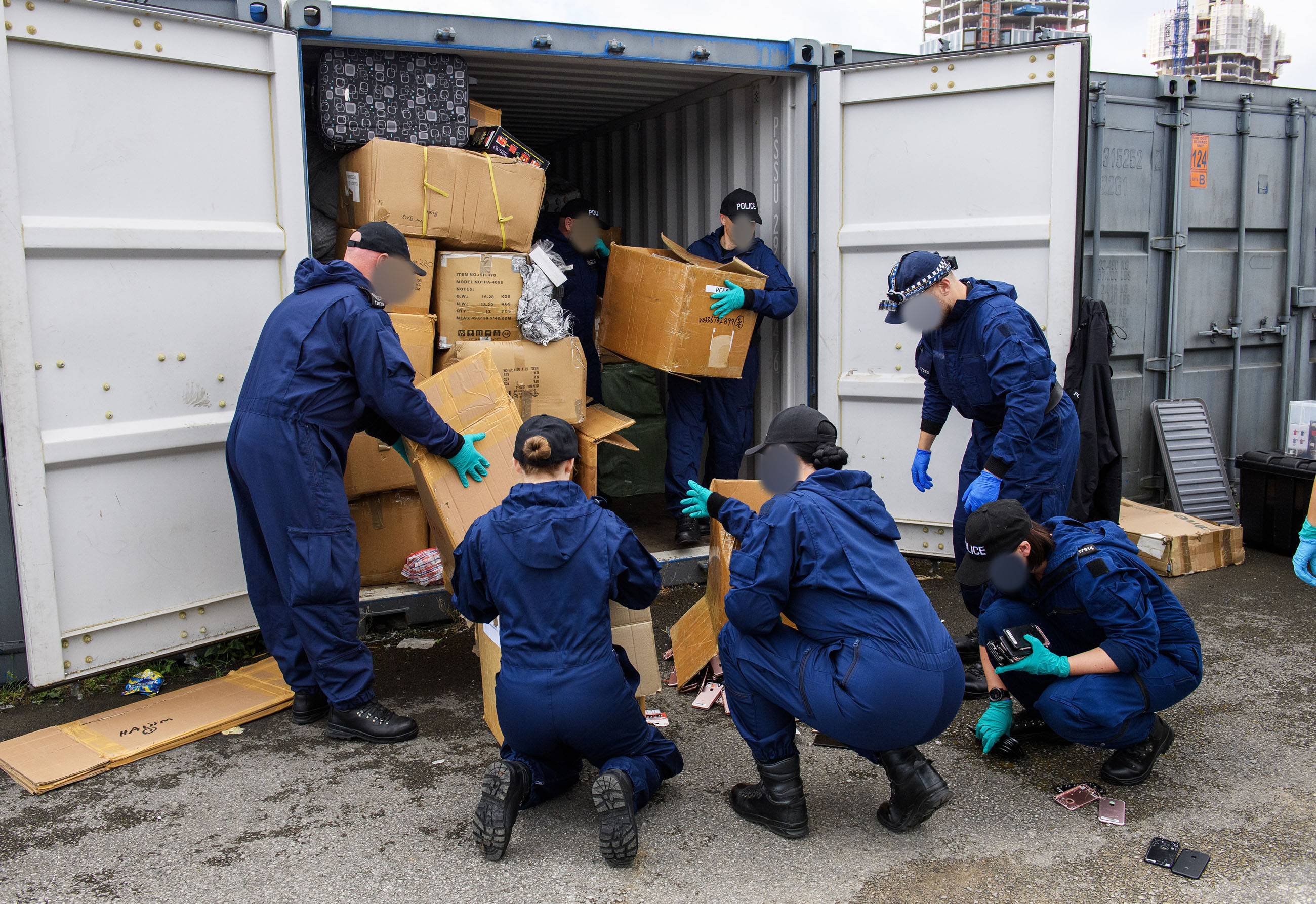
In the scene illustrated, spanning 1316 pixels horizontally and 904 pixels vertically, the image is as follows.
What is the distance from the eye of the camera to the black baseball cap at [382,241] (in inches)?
137

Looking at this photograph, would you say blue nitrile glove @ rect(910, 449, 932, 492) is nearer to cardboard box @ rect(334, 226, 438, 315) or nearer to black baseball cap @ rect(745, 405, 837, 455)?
black baseball cap @ rect(745, 405, 837, 455)

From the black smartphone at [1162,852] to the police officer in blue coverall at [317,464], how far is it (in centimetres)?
227

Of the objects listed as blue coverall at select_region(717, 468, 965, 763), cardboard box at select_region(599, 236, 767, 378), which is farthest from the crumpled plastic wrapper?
blue coverall at select_region(717, 468, 965, 763)

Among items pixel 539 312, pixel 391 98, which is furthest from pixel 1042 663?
pixel 391 98

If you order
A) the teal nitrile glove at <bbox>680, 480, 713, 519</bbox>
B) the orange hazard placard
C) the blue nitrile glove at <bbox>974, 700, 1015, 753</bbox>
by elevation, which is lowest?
the blue nitrile glove at <bbox>974, 700, 1015, 753</bbox>

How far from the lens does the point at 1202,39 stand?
1289 inches

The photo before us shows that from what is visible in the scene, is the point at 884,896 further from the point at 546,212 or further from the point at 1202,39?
the point at 1202,39

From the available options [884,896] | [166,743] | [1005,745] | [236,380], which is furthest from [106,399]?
[1005,745]

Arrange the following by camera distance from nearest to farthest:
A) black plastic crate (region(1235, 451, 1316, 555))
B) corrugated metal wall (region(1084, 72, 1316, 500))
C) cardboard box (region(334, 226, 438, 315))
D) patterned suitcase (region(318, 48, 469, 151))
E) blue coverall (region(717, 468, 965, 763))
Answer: blue coverall (region(717, 468, 965, 763)), patterned suitcase (region(318, 48, 469, 151)), cardboard box (region(334, 226, 438, 315)), black plastic crate (region(1235, 451, 1316, 555)), corrugated metal wall (region(1084, 72, 1316, 500))

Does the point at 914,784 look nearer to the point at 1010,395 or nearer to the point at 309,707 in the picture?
the point at 1010,395

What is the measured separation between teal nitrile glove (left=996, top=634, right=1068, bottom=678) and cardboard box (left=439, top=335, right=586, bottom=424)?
235cm

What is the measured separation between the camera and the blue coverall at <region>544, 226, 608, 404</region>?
5.63m

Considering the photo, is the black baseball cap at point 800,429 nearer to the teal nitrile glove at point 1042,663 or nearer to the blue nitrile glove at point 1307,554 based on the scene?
the teal nitrile glove at point 1042,663

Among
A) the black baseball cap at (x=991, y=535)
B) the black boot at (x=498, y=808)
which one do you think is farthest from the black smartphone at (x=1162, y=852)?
the black boot at (x=498, y=808)
